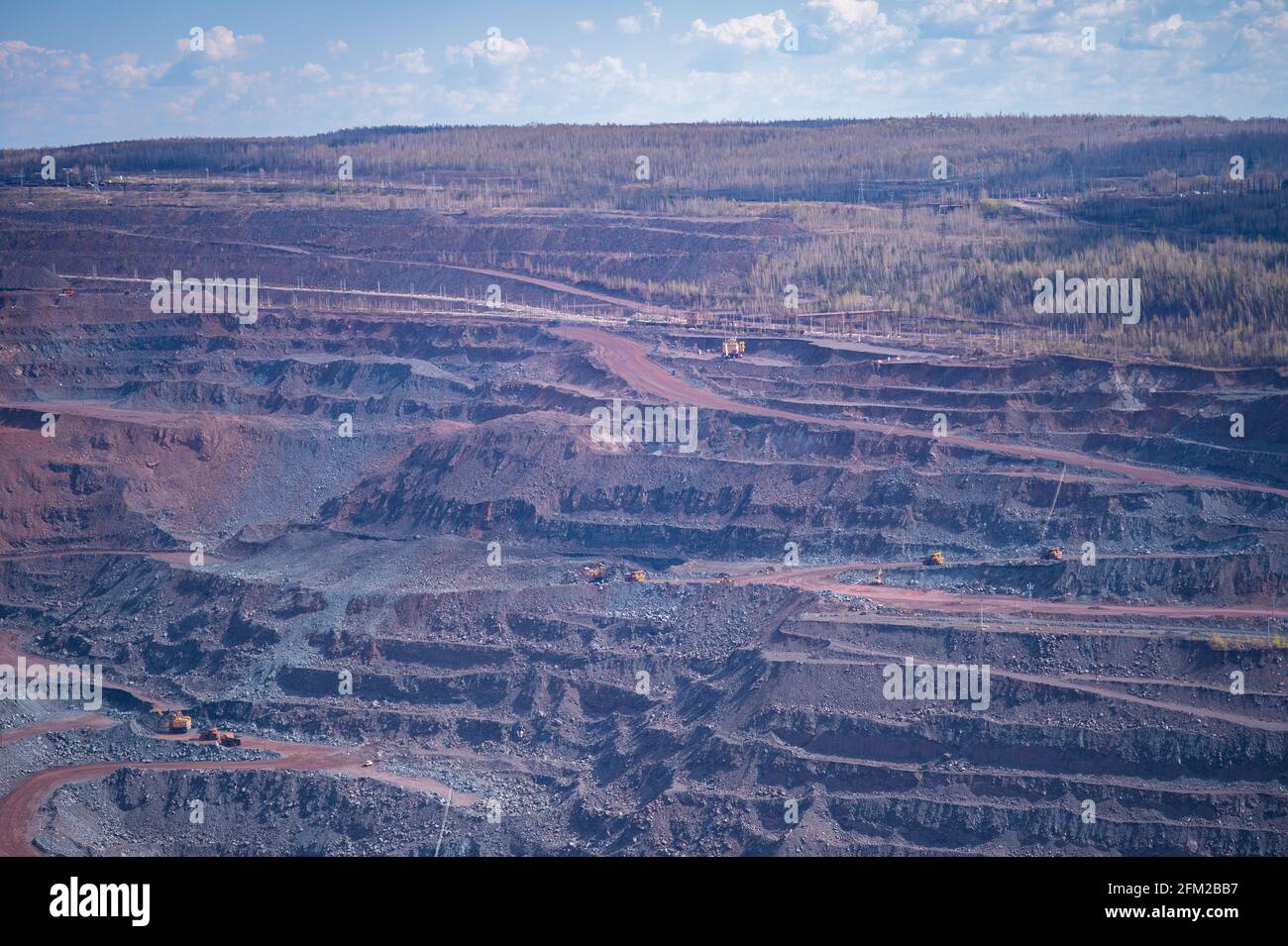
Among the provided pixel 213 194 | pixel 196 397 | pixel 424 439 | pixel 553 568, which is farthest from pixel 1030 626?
pixel 213 194

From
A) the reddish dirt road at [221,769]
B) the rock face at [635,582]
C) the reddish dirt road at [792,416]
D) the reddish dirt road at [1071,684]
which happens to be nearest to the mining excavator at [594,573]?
the rock face at [635,582]

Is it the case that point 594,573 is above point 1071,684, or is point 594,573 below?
above

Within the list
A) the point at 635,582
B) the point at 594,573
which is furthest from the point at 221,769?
the point at 635,582

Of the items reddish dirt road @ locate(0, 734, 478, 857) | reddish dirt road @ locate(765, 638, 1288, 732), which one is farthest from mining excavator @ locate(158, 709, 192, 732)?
reddish dirt road @ locate(765, 638, 1288, 732)

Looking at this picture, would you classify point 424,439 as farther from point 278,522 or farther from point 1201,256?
point 1201,256

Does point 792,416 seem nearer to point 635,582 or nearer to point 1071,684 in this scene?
point 635,582

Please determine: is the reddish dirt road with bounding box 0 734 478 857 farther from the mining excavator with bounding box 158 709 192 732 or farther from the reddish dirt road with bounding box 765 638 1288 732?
the reddish dirt road with bounding box 765 638 1288 732
